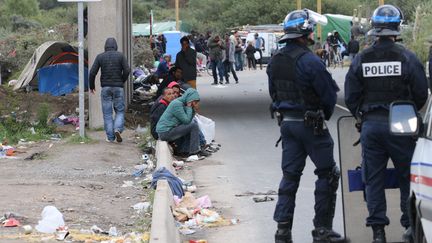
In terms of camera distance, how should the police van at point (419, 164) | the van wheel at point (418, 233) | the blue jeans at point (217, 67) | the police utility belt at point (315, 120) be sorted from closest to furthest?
the police van at point (419, 164) → the van wheel at point (418, 233) → the police utility belt at point (315, 120) → the blue jeans at point (217, 67)

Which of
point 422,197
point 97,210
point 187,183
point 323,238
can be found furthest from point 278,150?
point 422,197

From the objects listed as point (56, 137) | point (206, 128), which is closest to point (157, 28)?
point (56, 137)

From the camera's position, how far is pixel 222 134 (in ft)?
63.6

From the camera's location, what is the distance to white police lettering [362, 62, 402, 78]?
780 cm

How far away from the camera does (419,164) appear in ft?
20.1

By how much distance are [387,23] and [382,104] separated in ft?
2.12

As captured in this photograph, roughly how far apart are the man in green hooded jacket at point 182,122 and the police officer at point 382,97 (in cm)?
738

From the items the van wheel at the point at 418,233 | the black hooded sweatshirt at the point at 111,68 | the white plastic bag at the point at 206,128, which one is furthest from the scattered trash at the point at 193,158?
the van wheel at the point at 418,233

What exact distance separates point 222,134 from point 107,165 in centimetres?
499

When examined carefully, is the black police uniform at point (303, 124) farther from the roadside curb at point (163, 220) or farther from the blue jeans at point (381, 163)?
the roadside curb at point (163, 220)

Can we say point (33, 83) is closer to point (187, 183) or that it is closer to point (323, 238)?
point (187, 183)

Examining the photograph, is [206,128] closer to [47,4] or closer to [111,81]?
[111,81]

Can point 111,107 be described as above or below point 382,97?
below

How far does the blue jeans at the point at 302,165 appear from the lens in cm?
829
